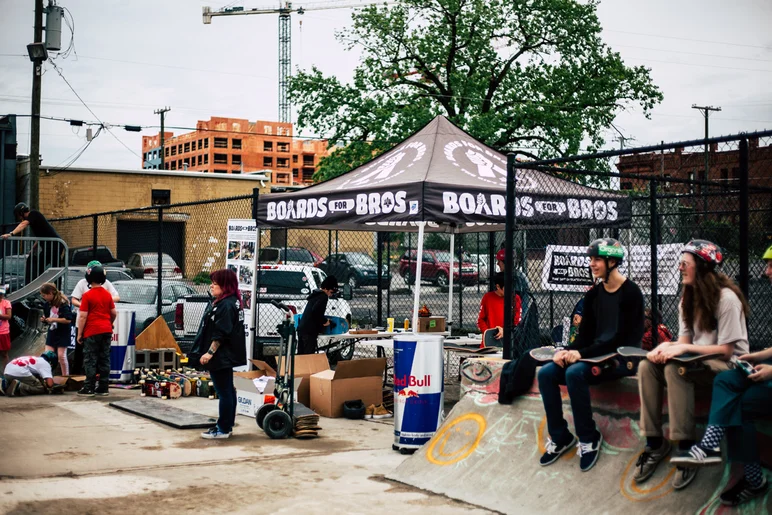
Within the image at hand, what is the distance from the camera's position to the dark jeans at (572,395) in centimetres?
596

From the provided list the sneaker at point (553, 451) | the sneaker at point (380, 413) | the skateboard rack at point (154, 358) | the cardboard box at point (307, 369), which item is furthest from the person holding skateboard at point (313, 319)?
the sneaker at point (553, 451)

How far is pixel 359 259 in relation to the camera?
93.9ft

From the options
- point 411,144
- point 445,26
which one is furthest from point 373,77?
point 411,144

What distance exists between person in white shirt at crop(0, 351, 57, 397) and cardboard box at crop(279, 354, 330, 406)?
411 cm

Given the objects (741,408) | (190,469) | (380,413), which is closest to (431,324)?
(380,413)

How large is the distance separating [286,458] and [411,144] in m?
4.87

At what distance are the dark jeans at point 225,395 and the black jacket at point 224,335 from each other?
0.12 m

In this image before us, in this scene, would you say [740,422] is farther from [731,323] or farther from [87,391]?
[87,391]

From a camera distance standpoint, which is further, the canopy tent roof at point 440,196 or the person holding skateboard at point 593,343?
the canopy tent roof at point 440,196

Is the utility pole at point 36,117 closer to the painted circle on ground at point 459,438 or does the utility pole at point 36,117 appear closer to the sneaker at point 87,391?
the sneaker at point 87,391

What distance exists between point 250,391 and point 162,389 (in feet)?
7.45

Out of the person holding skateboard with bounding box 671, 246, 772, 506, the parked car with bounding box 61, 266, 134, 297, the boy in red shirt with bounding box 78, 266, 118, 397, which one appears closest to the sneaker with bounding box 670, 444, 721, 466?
the person holding skateboard with bounding box 671, 246, 772, 506

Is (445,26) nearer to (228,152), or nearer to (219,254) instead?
(219,254)

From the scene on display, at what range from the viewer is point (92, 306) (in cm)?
1169
